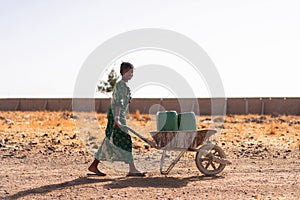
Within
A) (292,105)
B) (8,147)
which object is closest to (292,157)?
(8,147)

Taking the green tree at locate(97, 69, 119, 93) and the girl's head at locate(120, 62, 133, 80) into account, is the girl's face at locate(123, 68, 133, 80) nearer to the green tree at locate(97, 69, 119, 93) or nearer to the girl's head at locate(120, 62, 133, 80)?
the girl's head at locate(120, 62, 133, 80)

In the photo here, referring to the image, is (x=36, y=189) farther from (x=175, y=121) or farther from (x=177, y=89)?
(x=177, y=89)

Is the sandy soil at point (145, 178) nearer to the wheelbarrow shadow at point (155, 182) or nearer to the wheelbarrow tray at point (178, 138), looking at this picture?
the wheelbarrow shadow at point (155, 182)

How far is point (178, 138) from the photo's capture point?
8.27 metres

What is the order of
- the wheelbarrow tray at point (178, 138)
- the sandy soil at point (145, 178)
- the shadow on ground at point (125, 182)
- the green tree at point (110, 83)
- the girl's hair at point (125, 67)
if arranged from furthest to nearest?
the green tree at point (110, 83) < the wheelbarrow tray at point (178, 138) < the girl's hair at point (125, 67) < the shadow on ground at point (125, 182) < the sandy soil at point (145, 178)

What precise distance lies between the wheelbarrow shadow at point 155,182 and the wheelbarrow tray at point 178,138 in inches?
20.1

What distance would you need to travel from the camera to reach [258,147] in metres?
12.9

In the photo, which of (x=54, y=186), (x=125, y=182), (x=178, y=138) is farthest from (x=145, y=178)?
(x=54, y=186)

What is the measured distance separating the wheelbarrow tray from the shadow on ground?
525 mm

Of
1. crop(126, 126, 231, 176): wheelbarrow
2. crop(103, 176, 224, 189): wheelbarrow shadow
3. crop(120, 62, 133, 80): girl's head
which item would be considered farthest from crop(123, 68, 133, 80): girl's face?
crop(103, 176, 224, 189): wheelbarrow shadow

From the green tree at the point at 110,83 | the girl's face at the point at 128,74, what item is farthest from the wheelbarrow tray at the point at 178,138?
the green tree at the point at 110,83

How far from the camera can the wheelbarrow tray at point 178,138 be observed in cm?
823

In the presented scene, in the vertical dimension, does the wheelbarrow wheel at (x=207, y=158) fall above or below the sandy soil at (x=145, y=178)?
above

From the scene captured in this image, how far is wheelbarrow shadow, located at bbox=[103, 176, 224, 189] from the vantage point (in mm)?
7715
